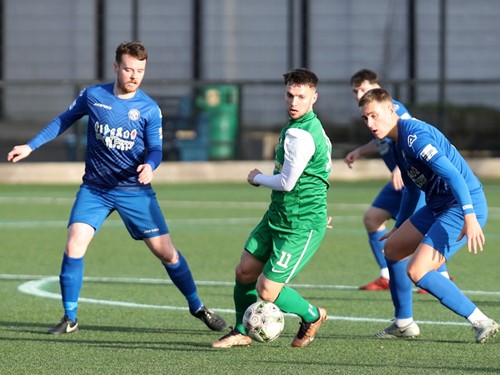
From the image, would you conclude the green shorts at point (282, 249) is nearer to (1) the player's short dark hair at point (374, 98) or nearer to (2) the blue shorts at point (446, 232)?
(2) the blue shorts at point (446, 232)

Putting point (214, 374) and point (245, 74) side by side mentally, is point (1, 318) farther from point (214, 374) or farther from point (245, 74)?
point (245, 74)

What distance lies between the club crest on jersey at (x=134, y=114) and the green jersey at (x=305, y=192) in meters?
1.32

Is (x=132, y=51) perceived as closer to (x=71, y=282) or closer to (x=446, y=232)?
(x=71, y=282)

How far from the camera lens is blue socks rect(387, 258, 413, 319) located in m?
8.68

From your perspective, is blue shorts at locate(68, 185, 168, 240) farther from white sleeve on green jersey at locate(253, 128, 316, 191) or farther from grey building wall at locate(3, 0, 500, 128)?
grey building wall at locate(3, 0, 500, 128)

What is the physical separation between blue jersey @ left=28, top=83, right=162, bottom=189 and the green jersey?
1202 millimetres

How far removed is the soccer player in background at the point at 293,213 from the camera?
7.98 m

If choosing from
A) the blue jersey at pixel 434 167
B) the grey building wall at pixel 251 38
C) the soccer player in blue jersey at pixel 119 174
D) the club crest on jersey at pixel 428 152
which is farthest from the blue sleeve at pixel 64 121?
the grey building wall at pixel 251 38

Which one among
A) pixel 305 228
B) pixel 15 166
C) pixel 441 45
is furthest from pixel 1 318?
pixel 441 45

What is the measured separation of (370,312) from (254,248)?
1871mm

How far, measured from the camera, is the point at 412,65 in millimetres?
29688

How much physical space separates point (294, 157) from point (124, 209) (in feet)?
5.56

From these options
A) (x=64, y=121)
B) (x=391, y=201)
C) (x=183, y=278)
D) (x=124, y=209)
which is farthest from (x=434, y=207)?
(x=391, y=201)

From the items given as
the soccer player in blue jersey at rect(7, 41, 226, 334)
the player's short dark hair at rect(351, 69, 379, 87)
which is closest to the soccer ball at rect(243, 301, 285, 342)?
the soccer player in blue jersey at rect(7, 41, 226, 334)
